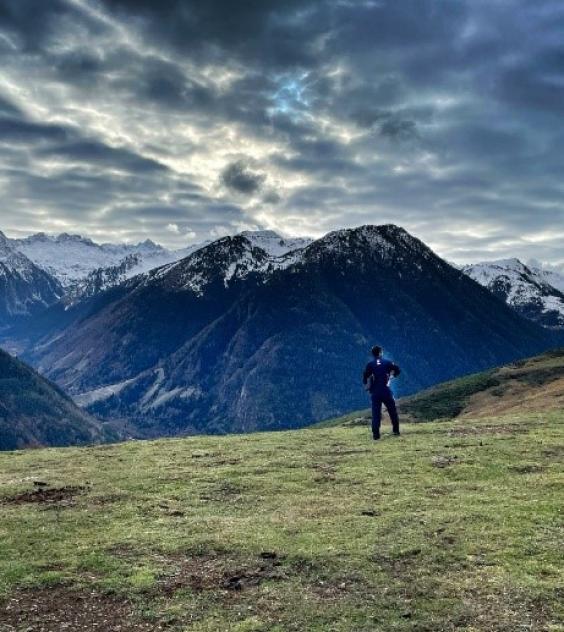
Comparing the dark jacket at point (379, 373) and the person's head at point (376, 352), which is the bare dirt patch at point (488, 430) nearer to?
the dark jacket at point (379, 373)

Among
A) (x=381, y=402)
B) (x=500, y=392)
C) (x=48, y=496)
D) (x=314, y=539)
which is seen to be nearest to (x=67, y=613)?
(x=314, y=539)

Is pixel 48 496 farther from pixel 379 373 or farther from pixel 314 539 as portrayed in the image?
pixel 379 373

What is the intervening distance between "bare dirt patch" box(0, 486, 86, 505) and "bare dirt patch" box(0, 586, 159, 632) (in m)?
8.32

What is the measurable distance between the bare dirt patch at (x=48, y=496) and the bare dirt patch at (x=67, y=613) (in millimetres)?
8324

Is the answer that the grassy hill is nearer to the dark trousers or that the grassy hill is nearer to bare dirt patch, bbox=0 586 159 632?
the dark trousers

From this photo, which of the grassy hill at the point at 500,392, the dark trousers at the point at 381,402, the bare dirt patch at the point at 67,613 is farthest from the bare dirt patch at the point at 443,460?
the grassy hill at the point at 500,392

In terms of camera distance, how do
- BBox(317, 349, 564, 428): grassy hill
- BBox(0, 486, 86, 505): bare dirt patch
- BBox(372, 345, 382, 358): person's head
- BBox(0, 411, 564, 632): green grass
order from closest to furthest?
BBox(0, 411, 564, 632): green grass < BBox(0, 486, 86, 505): bare dirt patch < BBox(372, 345, 382, 358): person's head < BBox(317, 349, 564, 428): grassy hill

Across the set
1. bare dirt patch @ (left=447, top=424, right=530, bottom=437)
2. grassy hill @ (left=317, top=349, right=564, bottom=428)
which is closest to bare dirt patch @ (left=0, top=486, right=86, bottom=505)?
bare dirt patch @ (left=447, top=424, right=530, bottom=437)

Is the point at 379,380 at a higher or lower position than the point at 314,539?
higher

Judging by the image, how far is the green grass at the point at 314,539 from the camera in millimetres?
13773

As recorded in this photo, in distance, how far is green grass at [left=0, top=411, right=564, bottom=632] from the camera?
542 inches

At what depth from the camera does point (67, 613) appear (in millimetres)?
14359

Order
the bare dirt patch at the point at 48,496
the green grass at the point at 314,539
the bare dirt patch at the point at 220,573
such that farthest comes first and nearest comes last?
the bare dirt patch at the point at 48,496
the bare dirt patch at the point at 220,573
the green grass at the point at 314,539

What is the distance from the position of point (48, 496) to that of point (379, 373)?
17.3m
